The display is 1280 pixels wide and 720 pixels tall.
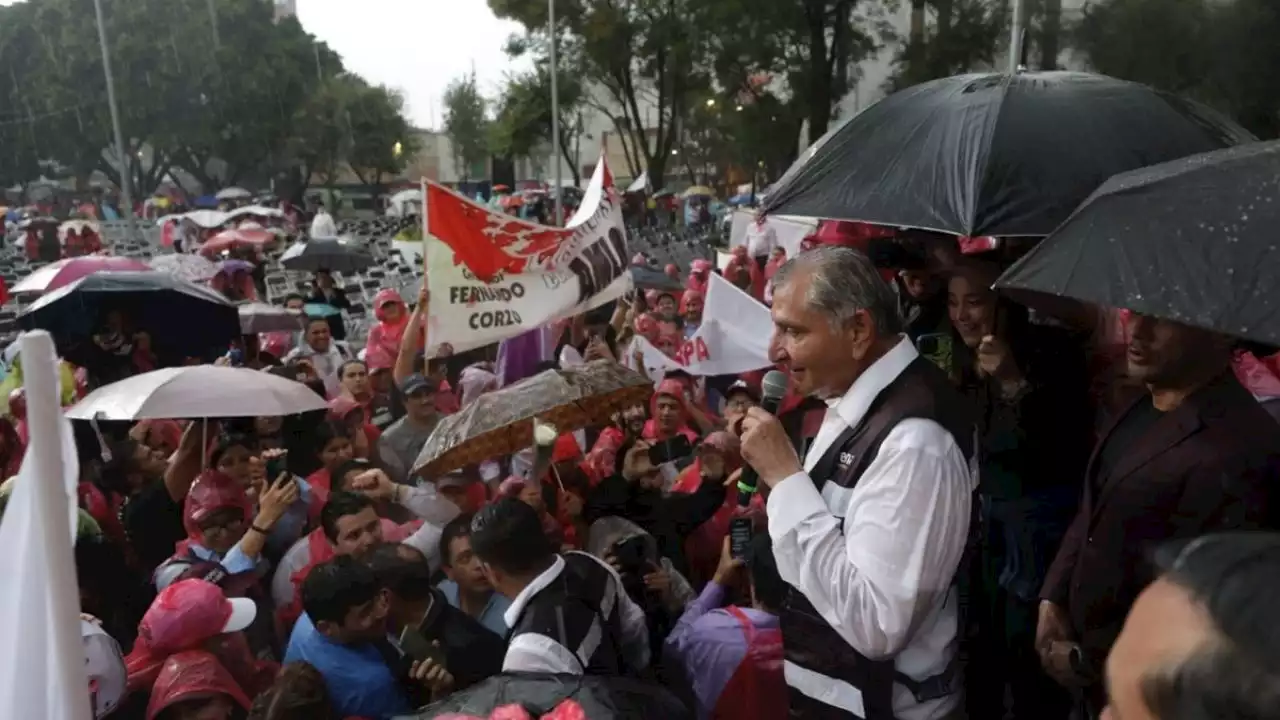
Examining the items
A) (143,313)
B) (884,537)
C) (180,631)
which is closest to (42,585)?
(180,631)

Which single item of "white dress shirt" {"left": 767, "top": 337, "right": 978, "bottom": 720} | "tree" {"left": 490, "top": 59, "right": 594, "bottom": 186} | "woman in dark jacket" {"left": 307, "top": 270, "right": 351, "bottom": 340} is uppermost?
"tree" {"left": 490, "top": 59, "right": 594, "bottom": 186}

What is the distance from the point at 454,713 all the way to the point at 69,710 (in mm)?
612

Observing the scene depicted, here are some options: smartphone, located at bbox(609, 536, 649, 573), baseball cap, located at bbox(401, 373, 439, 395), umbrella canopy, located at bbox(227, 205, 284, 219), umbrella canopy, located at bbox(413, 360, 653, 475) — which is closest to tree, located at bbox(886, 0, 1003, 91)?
umbrella canopy, located at bbox(227, 205, 284, 219)

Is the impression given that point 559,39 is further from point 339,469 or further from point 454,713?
point 454,713

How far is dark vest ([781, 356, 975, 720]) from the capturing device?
1.94 m

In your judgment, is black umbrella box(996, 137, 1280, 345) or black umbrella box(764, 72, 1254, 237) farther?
black umbrella box(764, 72, 1254, 237)

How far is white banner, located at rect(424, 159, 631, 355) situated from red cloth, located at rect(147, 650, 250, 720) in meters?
2.22

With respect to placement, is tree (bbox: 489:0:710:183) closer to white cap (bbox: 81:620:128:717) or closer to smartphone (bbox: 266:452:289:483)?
smartphone (bbox: 266:452:289:483)

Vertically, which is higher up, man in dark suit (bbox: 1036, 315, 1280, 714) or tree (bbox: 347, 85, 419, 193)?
tree (bbox: 347, 85, 419, 193)

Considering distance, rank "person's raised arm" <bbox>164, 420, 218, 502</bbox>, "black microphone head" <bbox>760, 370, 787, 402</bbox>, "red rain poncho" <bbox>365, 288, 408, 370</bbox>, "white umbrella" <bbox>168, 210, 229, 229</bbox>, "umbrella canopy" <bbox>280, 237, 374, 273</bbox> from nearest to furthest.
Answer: "black microphone head" <bbox>760, 370, 787, 402</bbox>
"person's raised arm" <bbox>164, 420, 218, 502</bbox>
"red rain poncho" <bbox>365, 288, 408, 370</bbox>
"umbrella canopy" <bbox>280, 237, 374, 273</bbox>
"white umbrella" <bbox>168, 210, 229, 229</bbox>

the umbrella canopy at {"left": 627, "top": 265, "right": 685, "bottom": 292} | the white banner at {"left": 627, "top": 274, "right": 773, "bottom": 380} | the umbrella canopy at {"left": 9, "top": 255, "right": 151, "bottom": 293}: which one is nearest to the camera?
the white banner at {"left": 627, "top": 274, "right": 773, "bottom": 380}

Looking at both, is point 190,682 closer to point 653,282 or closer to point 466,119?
point 653,282

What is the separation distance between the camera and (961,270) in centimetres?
315

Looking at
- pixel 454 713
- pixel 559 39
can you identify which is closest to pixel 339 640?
pixel 454 713
